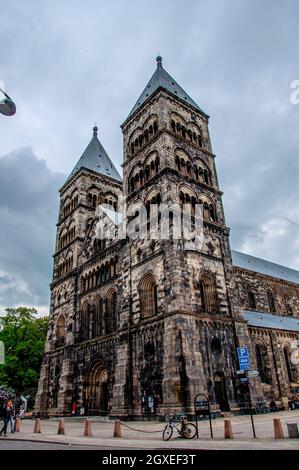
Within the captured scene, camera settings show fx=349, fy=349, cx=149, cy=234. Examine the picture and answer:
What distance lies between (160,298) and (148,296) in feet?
6.13

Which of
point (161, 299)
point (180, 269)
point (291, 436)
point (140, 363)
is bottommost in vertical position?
point (291, 436)

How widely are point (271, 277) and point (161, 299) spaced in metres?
20.9

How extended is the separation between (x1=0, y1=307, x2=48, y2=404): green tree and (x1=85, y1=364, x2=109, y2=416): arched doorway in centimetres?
1956

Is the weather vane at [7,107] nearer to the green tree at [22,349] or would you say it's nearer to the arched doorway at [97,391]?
the arched doorway at [97,391]

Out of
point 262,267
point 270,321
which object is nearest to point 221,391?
point 270,321

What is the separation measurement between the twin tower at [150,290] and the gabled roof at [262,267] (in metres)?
11.3

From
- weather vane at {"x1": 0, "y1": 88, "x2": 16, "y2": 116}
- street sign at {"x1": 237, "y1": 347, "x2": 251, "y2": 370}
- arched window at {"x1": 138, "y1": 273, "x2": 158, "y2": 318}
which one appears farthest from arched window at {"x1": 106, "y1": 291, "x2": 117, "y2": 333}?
weather vane at {"x1": 0, "y1": 88, "x2": 16, "y2": 116}

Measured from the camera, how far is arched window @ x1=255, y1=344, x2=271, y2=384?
28031 mm

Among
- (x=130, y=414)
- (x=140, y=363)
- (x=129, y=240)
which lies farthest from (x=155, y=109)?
(x=130, y=414)

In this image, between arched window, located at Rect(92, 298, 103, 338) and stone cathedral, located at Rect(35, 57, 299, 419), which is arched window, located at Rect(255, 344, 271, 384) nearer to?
stone cathedral, located at Rect(35, 57, 299, 419)

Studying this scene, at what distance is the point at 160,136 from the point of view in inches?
1193

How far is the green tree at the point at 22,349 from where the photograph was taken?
147ft

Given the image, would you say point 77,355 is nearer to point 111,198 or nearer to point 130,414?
point 130,414

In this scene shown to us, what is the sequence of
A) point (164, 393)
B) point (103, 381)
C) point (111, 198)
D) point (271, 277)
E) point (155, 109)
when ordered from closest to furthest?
A: point (164, 393), point (103, 381), point (155, 109), point (271, 277), point (111, 198)
